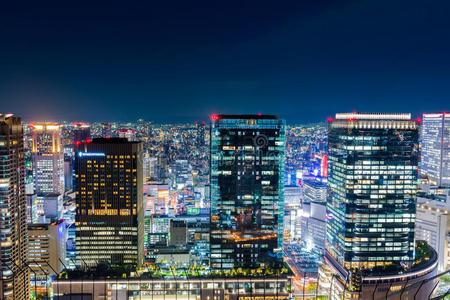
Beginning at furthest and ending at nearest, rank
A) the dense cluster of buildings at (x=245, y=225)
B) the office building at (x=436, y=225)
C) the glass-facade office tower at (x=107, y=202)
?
1. the office building at (x=436, y=225)
2. the glass-facade office tower at (x=107, y=202)
3. the dense cluster of buildings at (x=245, y=225)

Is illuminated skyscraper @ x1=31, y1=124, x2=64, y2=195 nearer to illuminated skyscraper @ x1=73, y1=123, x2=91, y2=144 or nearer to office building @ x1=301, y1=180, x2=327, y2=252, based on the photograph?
illuminated skyscraper @ x1=73, y1=123, x2=91, y2=144

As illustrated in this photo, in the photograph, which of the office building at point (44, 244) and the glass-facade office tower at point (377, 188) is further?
the office building at point (44, 244)

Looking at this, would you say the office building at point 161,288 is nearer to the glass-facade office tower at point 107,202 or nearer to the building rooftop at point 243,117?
the glass-facade office tower at point 107,202

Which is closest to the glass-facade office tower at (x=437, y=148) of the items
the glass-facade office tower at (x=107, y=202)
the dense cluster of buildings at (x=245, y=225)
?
the dense cluster of buildings at (x=245, y=225)

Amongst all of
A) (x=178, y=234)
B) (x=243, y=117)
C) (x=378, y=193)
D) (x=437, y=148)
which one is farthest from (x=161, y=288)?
(x=437, y=148)

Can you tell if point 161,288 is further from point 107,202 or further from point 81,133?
point 81,133

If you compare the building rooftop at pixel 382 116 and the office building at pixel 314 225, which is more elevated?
the building rooftop at pixel 382 116

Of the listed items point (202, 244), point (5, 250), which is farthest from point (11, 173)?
point (202, 244)

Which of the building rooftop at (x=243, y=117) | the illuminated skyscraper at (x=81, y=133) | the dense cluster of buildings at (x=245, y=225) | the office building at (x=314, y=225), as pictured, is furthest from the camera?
the illuminated skyscraper at (x=81, y=133)

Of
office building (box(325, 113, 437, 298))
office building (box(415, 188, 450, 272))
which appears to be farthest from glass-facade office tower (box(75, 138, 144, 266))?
office building (box(415, 188, 450, 272))
